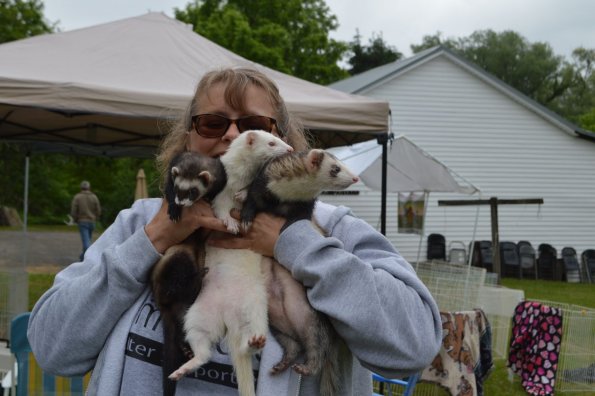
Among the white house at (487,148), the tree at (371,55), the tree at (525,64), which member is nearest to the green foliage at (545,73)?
the tree at (525,64)

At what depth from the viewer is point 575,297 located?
14664 mm

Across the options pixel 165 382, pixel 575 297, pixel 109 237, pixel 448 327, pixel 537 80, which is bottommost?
pixel 575 297

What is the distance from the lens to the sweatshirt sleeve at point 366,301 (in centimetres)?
159

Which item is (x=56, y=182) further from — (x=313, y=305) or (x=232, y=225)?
(x=313, y=305)

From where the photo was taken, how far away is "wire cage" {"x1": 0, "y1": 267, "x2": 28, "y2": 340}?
18.4ft

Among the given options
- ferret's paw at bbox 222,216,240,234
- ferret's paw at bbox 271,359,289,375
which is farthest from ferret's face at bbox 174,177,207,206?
ferret's paw at bbox 271,359,289,375

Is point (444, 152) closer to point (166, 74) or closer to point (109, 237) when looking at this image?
point (166, 74)

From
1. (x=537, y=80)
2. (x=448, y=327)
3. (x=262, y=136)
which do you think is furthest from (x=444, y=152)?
(x=537, y=80)

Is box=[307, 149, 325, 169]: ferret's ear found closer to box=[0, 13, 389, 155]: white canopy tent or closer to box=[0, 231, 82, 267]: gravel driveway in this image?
box=[0, 13, 389, 155]: white canopy tent

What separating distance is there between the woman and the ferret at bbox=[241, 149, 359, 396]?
0.04 metres

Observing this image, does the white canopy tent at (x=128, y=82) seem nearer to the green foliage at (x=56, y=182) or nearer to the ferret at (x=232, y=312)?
the ferret at (x=232, y=312)

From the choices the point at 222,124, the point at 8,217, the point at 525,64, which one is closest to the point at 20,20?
the point at 8,217

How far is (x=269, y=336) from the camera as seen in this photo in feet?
Result: 5.42

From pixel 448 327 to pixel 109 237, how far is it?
3726mm
